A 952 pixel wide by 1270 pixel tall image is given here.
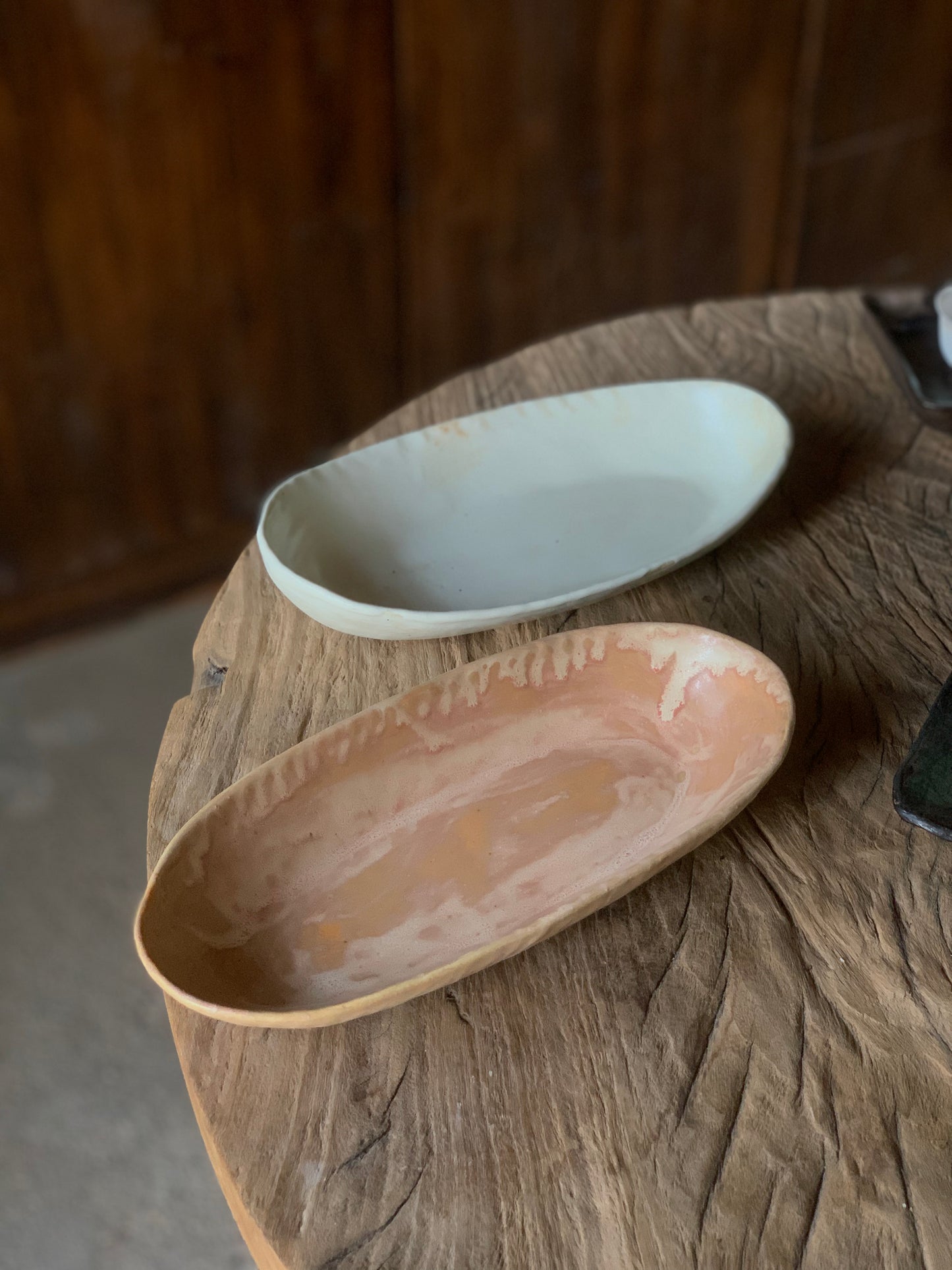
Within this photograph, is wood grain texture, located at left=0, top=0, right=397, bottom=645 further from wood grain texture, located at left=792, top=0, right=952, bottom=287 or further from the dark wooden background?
wood grain texture, located at left=792, top=0, right=952, bottom=287

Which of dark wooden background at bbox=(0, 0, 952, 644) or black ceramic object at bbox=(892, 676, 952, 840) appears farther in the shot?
dark wooden background at bbox=(0, 0, 952, 644)

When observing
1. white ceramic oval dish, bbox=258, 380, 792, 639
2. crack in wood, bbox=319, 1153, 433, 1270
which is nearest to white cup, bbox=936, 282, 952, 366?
white ceramic oval dish, bbox=258, 380, 792, 639

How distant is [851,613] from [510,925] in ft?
1.04

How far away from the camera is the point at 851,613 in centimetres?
68

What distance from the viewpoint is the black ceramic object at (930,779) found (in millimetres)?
528

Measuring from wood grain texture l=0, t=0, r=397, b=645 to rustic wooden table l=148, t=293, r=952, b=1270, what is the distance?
828 mm

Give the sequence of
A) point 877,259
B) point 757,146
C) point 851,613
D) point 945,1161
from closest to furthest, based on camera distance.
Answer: point 945,1161, point 851,613, point 757,146, point 877,259

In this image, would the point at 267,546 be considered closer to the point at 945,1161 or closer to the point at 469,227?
the point at 945,1161

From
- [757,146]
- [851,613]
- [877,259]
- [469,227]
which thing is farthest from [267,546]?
[877,259]

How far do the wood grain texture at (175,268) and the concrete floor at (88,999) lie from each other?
0.17 m

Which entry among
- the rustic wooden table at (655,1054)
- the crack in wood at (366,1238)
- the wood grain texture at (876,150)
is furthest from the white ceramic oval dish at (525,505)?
the wood grain texture at (876,150)

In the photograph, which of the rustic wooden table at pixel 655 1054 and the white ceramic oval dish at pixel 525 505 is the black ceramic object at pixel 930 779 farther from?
the white ceramic oval dish at pixel 525 505

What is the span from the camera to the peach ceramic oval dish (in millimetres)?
471

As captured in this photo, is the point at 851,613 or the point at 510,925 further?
the point at 851,613
